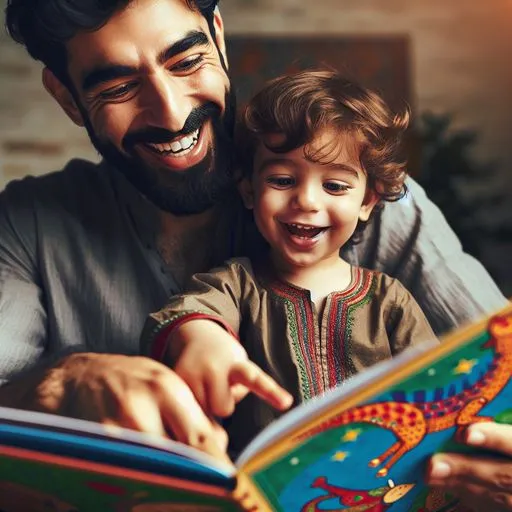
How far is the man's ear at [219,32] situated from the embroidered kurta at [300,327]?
273mm

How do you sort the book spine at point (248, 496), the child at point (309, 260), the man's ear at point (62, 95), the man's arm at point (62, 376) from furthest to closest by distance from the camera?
the man's ear at point (62, 95), the child at point (309, 260), the man's arm at point (62, 376), the book spine at point (248, 496)

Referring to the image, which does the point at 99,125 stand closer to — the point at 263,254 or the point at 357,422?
the point at 263,254

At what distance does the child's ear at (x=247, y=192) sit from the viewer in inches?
→ 39.7

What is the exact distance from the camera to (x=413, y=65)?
1228 mm

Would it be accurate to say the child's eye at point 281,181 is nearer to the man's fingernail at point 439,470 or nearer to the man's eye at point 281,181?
the man's eye at point 281,181

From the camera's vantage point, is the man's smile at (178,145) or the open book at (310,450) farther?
the man's smile at (178,145)

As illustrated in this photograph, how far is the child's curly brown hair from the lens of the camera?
935mm

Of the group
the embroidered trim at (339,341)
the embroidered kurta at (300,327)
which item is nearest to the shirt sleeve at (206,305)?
the embroidered kurta at (300,327)

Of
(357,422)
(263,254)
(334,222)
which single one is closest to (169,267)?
(263,254)

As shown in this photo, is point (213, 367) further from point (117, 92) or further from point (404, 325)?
point (117, 92)

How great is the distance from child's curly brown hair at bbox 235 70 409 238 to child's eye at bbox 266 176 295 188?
0.10ft

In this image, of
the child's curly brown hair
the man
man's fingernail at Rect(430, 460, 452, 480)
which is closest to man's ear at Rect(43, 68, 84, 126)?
the man

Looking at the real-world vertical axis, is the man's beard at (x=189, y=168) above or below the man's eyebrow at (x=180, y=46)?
below

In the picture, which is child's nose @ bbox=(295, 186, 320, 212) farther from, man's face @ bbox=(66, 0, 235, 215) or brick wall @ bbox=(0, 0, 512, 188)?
brick wall @ bbox=(0, 0, 512, 188)
